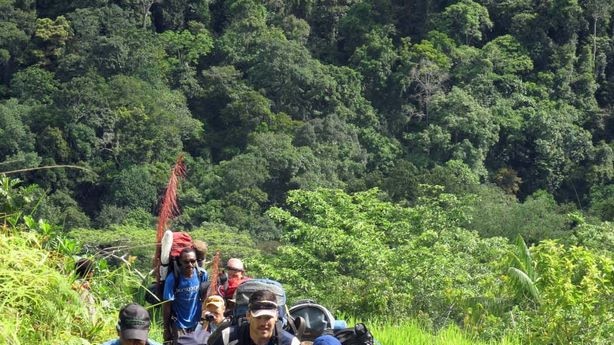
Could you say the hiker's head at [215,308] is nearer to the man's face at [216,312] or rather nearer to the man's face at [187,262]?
the man's face at [216,312]

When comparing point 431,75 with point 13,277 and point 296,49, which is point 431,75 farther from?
point 13,277

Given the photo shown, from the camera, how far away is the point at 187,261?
20.7 ft

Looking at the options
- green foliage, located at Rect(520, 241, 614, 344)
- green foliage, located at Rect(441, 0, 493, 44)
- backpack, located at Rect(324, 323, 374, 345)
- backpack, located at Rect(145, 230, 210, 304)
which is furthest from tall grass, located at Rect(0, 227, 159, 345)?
green foliage, located at Rect(441, 0, 493, 44)

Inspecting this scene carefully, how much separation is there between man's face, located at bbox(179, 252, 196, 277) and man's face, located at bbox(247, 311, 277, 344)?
1.49m

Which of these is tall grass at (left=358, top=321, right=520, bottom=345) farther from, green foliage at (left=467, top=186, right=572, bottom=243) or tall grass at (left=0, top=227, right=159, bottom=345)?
green foliage at (left=467, top=186, right=572, bottom=243)

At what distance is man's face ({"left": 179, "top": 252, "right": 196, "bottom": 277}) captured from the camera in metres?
6.32

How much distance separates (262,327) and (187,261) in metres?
1.53

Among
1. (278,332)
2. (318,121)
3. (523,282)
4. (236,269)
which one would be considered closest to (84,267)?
(236,269)

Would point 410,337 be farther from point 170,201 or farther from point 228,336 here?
point 228,336

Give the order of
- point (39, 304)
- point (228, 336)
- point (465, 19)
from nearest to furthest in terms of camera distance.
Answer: point (228, 336), point (39, 304), point (465, 19)

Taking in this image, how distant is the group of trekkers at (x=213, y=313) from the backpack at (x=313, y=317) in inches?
1.0

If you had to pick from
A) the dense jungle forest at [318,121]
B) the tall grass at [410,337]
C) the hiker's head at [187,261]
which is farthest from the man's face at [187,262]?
the dense jungle forest at [318,121]

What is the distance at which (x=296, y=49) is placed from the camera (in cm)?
4944

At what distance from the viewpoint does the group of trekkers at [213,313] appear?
→ 479cm
